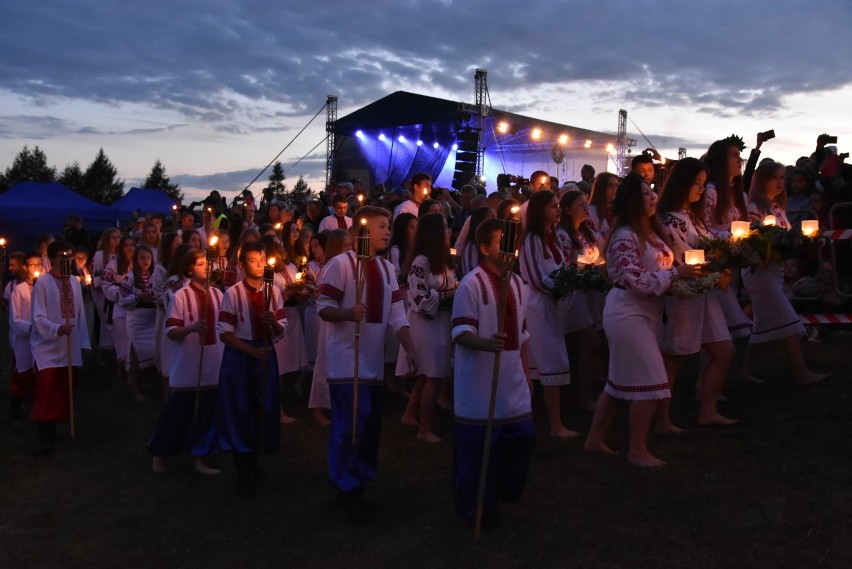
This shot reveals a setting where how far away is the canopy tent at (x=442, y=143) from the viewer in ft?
76.3

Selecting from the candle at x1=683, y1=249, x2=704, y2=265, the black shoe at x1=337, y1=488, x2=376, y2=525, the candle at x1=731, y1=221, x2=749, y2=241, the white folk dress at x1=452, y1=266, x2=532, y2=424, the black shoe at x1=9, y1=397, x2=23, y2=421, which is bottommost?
the black shoe at x1=9, y1=397, x2=23, y2=421

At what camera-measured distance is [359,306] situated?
5586mm

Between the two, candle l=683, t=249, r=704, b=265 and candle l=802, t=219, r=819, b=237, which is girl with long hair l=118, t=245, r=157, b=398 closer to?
candle l=683, t=249, r=704, b=265

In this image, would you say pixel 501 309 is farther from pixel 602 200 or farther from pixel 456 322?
pixel 602 200

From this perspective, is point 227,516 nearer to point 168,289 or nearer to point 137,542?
point 137,542

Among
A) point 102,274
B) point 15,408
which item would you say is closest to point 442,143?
point 102,274

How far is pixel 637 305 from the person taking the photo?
5988 millimetres

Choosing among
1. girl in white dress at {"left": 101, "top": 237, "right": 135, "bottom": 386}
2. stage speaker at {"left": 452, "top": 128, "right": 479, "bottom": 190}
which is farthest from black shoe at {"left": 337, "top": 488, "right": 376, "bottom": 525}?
stage speaker at {"left": 452, "top": 128, "right": 479, "bottom": 190}

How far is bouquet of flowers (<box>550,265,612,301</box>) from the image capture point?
267 inches

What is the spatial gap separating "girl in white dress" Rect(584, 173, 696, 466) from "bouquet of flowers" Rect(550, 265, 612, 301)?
0.64 metres

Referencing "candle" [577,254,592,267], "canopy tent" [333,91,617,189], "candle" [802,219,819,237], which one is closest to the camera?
"candle" [802,219,819,237]

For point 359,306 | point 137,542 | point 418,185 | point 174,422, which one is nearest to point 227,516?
point 137,542

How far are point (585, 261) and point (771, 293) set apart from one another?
5.77 ft

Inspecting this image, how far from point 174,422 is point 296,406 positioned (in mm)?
2513
